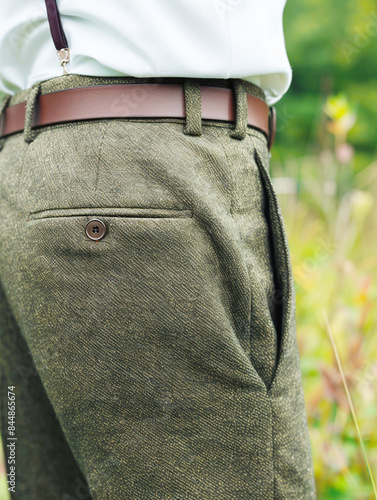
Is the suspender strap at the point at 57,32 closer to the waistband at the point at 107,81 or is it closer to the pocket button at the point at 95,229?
the waistband at the point at 107,81

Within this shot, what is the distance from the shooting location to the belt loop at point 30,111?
80 centimetres

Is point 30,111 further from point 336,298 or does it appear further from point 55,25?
point 336,298

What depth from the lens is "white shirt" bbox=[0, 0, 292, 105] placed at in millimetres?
718

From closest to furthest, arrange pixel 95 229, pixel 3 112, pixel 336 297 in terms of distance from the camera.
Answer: pixel 95 229 → pixel 3 112 → pixel 336 297

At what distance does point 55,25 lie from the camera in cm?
77

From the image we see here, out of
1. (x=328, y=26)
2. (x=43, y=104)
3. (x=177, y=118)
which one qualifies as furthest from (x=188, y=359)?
(x=328, y=26)

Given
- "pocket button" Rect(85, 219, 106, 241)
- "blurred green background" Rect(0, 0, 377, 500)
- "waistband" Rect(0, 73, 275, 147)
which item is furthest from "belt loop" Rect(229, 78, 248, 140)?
"blurred green background" Rect(0, 0, 377, 500)

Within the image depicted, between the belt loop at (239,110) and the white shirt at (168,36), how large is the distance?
3 centimetres

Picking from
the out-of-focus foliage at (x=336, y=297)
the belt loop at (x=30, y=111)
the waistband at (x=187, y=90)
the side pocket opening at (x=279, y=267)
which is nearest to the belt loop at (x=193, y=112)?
the waistband at (x=187, y=90)

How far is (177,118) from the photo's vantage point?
0.75m

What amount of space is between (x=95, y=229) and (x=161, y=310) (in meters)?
0.16

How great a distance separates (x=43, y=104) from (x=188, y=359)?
49 centimetres

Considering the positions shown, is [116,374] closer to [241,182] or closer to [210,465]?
[210,465]

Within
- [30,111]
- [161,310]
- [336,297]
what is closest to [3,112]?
[30,111]
